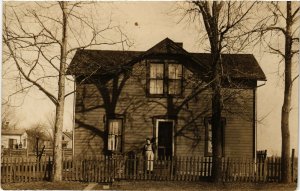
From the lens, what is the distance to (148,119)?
66.4 ft

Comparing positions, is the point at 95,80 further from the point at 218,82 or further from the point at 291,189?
the point at 291,189

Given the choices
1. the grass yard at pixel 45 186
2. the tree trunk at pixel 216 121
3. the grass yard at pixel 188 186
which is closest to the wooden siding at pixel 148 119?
the tree trunk at pixel 216 121

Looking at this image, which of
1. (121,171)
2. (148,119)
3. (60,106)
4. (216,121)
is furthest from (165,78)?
(60,106)

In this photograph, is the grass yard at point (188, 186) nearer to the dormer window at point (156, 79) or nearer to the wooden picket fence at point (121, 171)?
the wooden picket fence at point (121, 171)

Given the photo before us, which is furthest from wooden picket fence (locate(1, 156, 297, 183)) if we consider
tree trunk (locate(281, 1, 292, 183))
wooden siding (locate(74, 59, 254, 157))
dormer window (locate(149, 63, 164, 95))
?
dormer window (locate(149, 63, 164, 95))

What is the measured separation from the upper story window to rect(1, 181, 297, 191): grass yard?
5817 mm

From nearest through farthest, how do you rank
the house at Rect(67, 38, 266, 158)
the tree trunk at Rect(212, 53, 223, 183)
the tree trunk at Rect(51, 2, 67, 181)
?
the tree trunk at Rect(51, 2, 67, 181)
the tree trunk at Rect(212, 53, 223, 183)
the house at Rect(67, 38, 266, 158)

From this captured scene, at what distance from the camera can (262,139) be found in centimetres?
2031

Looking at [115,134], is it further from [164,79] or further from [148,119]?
[164,79]

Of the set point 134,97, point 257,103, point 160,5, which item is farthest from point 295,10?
point 134,97

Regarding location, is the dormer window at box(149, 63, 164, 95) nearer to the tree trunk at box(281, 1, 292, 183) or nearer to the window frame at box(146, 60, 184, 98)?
the window frame at box(146, 60, 184, 98)

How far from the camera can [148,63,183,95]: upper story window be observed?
2044 centimetres

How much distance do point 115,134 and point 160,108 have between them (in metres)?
2.67

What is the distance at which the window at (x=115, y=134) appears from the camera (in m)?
20.2
